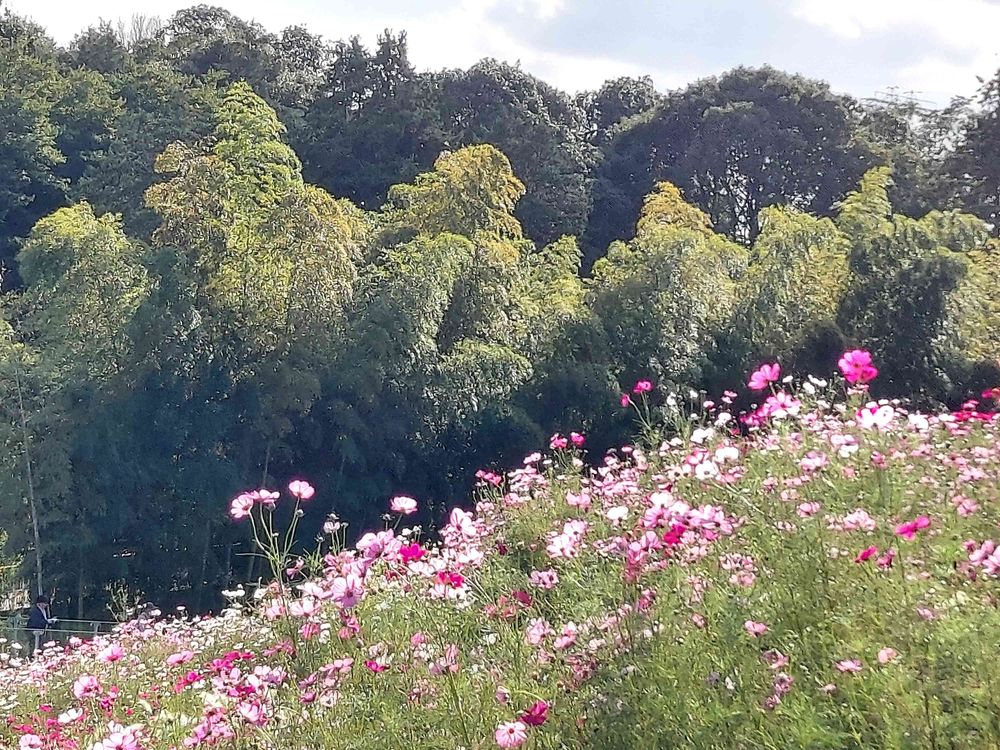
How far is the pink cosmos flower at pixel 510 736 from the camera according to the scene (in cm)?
171

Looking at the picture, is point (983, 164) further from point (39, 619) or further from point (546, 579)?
point (546, 579)

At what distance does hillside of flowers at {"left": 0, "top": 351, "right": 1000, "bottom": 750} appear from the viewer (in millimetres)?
1634

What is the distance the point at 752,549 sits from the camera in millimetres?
2066

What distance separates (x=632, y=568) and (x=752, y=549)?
10.3 inches

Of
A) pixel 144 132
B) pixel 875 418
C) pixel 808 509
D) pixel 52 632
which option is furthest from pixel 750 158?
pixel 808 509

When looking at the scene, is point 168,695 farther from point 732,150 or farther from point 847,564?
point 732,150

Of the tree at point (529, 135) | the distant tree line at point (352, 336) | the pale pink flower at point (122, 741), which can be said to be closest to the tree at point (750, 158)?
the tree at point (529, 135)

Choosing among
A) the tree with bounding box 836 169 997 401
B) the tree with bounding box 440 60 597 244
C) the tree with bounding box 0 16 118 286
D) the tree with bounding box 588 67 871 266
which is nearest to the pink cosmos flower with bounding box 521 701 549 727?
the tree with bounding box 836 169 997 401

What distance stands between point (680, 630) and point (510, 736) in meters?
0.36

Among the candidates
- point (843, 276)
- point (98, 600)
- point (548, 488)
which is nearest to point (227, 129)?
point (98, 600)

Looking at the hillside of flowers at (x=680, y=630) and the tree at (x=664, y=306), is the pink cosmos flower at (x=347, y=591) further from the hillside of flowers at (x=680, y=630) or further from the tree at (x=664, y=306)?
the tree at (x=664, y=306)

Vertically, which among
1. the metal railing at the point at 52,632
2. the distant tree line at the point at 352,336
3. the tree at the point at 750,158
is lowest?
the metal railing at the point at 52,632

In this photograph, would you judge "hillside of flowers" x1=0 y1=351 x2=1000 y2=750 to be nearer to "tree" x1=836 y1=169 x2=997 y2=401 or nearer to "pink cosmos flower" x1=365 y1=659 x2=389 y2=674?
"pink cosmos flower" x1=365 y1=659 x2=389 y2=674

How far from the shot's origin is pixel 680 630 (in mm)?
1889
